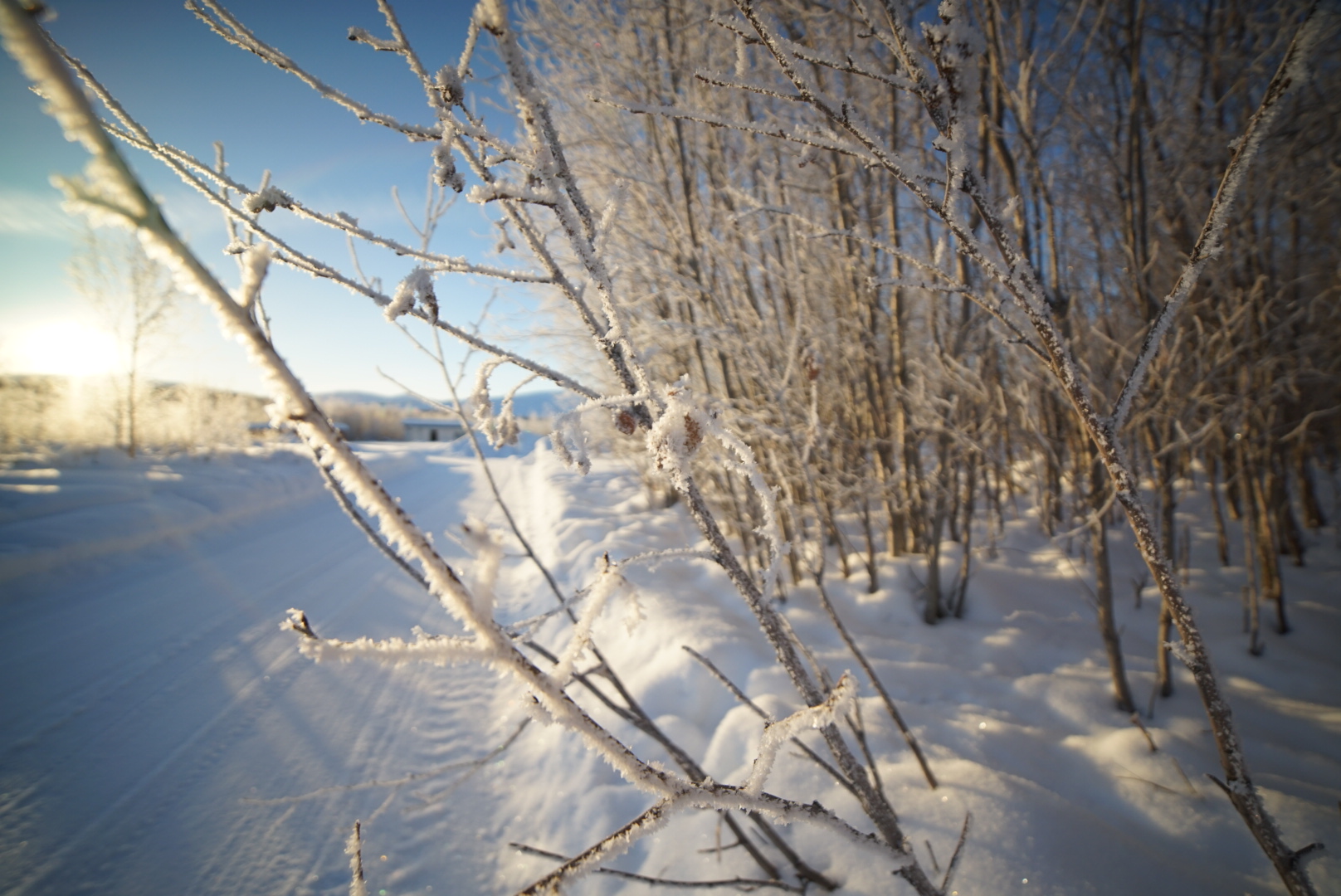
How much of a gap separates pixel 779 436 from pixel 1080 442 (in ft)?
6.71

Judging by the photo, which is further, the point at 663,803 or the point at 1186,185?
the point at 1186,185

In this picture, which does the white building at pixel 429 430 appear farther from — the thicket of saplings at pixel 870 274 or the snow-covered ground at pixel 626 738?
the thicket of saplings at pixel 870 274

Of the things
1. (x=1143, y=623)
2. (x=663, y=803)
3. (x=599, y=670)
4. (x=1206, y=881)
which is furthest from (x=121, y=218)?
(x=1143, y=623)

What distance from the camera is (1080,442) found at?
245 centimetres

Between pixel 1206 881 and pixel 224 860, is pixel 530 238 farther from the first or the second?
pixel 224 860

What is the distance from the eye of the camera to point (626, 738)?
253cm

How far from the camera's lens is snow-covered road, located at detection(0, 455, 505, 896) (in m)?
2.12

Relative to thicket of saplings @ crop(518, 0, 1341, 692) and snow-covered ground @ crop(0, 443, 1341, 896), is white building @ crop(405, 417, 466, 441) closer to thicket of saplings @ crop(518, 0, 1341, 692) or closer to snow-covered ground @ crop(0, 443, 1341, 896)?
snow-covered ground @ crop(0, 443, 1341, 896)

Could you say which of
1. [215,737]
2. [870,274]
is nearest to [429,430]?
[215,737]

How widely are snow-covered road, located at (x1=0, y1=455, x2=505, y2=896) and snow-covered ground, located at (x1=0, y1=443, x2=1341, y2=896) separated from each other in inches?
0.6

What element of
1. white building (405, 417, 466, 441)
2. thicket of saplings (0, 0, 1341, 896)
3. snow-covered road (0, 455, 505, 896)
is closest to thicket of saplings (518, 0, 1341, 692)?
thicket of saplings (0, 0, 1341, 896)

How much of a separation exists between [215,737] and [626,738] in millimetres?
2378

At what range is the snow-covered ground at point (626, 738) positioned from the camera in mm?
1574

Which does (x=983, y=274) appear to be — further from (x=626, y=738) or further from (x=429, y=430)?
(x=429, y=430)
